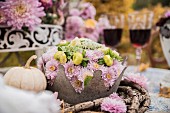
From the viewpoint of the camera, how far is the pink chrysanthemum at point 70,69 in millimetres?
696

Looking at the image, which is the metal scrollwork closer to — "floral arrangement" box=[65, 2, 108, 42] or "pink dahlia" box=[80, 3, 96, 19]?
"floral arrangement" box=[65, 2, 108, 42]

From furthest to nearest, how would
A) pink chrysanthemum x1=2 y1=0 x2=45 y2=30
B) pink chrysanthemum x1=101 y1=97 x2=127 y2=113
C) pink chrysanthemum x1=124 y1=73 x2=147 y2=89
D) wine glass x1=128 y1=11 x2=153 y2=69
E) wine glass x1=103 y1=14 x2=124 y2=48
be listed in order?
wine glass x1=103 y1=14 x2=124 y2=48 < wine glass x1=128 y1=11 x2=153 y2=69 < pink chrysanthemum x1=2 y1=0 x2=45 y2=30 < pink chrysanthemum x1=124 y1=73 x2=147 y2=89 < pink chrysanthemum x1=101 y1=97 x2=127 y2=113

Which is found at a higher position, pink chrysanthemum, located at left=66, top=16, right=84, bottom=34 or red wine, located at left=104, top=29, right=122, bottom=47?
pink chrysanthemum, located at left=66, top=16, right=84, bottom=34

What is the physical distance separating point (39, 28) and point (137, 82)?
569 millimetres

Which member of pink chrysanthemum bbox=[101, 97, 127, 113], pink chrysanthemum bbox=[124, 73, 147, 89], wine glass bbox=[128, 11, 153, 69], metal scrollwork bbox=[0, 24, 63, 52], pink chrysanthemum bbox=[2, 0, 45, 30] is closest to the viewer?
pink chrysanthemum bbox=[101, 97, 127, 113]

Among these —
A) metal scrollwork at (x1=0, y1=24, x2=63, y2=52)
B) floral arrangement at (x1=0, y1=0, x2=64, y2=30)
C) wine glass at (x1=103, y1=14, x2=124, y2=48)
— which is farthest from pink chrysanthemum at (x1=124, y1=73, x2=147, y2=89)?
wine glass at (x1=103, y1=14, x2=124, y2=48)

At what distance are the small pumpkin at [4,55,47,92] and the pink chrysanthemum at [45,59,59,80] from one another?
3 cm

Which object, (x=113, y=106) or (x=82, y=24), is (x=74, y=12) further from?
(x=113, y=106)

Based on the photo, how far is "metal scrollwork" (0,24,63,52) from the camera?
1.23m

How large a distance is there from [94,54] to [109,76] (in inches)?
2.1

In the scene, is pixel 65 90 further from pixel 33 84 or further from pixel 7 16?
pixel 7 16

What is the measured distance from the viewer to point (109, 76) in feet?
2.34

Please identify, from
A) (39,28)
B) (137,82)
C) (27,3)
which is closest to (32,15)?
(27,3)

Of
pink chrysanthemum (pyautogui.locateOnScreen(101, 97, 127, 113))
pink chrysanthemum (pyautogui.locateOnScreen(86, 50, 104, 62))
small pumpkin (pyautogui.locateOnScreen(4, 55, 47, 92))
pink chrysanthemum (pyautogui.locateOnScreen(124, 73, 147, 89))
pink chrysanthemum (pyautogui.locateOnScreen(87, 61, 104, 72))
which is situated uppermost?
pink chrysanthemum (pyautogui.locateOnScreen(86, 50, 104, 62))
